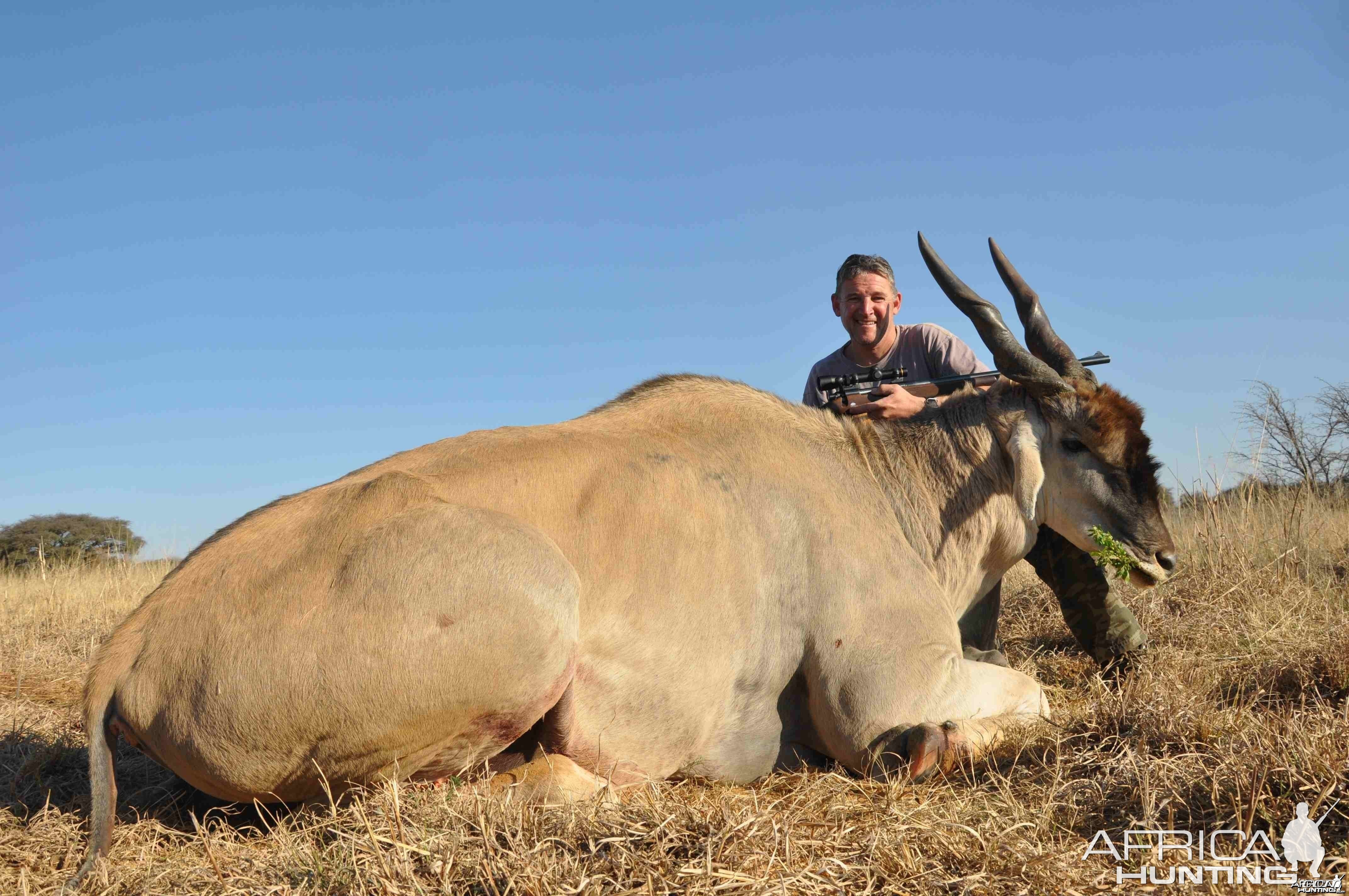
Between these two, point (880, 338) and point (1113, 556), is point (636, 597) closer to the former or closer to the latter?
point (1113, 556)

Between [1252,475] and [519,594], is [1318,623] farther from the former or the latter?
[519,594]

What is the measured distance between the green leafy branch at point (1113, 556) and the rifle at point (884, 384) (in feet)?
3.48

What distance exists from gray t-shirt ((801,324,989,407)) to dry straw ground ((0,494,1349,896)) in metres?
2.64

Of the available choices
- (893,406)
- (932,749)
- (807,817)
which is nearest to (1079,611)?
(893,406)

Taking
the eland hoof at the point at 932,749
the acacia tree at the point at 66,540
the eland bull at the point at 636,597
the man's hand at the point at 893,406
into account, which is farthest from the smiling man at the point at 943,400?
the acacia tree at the point at 66,540

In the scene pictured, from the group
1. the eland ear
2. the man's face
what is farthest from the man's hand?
the man's face

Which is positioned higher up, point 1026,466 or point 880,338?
point 880,338

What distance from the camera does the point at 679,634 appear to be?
4.17 meters

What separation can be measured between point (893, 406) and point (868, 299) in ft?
6.26

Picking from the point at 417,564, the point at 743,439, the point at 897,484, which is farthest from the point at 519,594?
the point at 897,484

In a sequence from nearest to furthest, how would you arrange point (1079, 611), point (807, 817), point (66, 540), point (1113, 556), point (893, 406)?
point (807, 817)
point (1113, 556)
point (893, 406)
point (1079, 611)
point (66, 540)

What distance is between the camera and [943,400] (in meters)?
5.84

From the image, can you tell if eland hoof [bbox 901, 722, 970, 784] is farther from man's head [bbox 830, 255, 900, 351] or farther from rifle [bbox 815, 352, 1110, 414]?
man's head [bbox 830, 255, 900, 351]

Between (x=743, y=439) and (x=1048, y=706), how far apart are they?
1.99 metres
